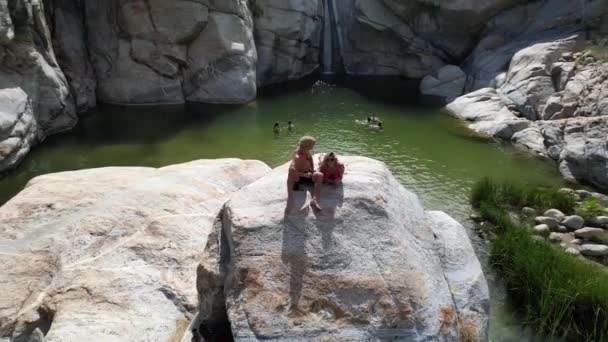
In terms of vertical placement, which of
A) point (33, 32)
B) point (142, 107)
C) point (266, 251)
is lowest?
point (142, 107)

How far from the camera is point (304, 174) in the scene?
7.36m

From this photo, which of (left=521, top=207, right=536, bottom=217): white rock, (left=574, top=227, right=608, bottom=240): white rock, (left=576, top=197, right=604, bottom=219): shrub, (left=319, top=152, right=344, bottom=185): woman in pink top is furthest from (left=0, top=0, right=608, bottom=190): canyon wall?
(left=319, top=152, right=344, bottom=185): woman in pink top

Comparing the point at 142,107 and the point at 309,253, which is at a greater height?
the point at 309,253

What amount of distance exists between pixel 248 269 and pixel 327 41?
31331 millimetres

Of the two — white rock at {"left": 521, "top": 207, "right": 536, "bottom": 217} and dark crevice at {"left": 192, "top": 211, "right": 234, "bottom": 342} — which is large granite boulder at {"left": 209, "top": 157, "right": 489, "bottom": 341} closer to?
dark crevice at {"left": 192, "top": 211, "right": 234, "bottom": 342}

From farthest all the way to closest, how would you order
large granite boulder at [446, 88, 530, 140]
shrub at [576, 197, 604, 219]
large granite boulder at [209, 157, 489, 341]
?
large granite boulder at [446, 88, 530, 140], shrub at [576, 197, 604, 219], large granite boulder at [209, 157, 489, 341]

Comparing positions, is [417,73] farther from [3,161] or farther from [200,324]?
[200,324]

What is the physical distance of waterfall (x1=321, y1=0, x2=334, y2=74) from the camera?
3581 cm

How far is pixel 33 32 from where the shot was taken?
19547 mm

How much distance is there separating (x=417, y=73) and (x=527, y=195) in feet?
68.7

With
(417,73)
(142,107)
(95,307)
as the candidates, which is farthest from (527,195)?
(417,73)

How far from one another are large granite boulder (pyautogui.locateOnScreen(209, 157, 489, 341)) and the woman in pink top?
0.44 feet

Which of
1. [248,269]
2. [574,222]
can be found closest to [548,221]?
[574,222]

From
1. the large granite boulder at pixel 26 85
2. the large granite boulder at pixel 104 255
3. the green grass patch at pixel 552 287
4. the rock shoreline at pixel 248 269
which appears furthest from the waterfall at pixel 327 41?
the rock shoreline at pixel 248 269
